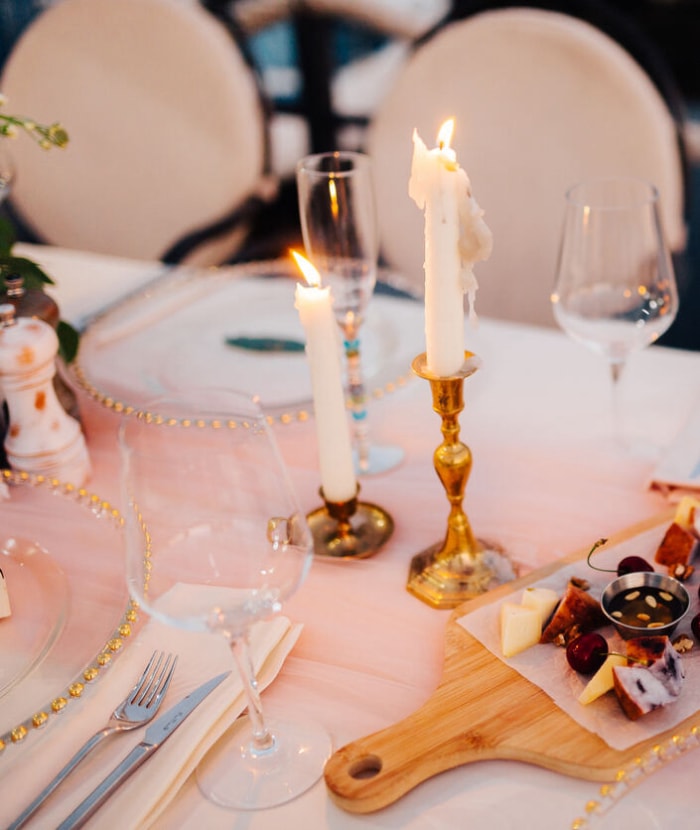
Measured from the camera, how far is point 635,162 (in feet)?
5.00

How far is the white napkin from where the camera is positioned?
23.4 inches

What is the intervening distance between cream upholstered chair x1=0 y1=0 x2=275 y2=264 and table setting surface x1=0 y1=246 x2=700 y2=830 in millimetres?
838

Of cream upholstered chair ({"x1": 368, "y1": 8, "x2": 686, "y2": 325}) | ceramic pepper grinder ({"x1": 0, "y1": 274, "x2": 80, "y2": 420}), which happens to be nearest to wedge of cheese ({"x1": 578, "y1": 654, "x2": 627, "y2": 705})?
ceramic pepper grinder ({"x1": 0, "y1": 274, "x2": 80, "y2": 420})

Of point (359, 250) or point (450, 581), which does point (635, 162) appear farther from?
point (450, 581)

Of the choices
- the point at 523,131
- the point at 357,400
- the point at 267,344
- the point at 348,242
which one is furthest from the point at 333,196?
the point at 523,131

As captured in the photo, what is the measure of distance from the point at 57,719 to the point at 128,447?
7.9 inches

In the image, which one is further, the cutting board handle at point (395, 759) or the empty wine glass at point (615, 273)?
the empty wine glass at point (615, 273)

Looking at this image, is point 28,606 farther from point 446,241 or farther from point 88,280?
point 88,280

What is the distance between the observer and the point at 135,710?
0.64 meters

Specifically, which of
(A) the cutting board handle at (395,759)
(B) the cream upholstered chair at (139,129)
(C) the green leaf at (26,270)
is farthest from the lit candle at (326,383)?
(B) the cream upholstered chair at (139,129)

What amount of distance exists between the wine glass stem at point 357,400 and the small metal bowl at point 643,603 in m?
0.33

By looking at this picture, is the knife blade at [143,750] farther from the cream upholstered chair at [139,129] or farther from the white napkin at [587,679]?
the cream upholstered chair at [139,129]

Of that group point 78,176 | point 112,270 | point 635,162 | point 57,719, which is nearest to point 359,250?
point 57,719

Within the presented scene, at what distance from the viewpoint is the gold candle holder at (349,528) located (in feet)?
2.66
